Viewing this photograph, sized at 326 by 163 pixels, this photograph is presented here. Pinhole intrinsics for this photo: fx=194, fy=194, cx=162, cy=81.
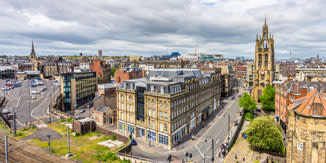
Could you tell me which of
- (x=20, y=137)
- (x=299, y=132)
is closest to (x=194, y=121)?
(x=299, y=132)

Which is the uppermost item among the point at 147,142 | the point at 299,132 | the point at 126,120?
the point at 299,132

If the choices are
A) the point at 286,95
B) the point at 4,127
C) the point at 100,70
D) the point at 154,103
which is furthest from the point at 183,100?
the point at 100,70

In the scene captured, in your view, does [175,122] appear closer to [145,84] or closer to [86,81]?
[145,84]

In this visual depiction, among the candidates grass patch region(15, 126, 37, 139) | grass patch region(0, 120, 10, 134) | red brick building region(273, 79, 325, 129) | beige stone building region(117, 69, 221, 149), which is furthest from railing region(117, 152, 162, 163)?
red brick building region(273, 79, 325, 129)

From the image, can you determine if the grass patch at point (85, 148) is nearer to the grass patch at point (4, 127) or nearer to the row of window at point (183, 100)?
the grass patch at point (4, 127)

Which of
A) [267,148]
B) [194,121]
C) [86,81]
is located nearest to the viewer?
[267,148]

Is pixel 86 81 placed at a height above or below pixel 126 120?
above
